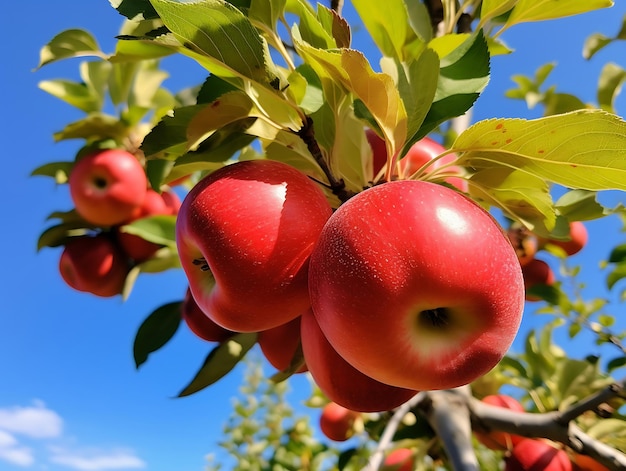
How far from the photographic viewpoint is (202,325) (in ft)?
3.40

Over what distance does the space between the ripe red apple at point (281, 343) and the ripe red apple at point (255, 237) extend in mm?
224

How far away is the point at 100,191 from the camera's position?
147 cm

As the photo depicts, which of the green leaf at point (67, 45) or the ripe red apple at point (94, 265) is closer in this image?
the green leaf at point (67, 45)

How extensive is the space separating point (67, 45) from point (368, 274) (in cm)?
90

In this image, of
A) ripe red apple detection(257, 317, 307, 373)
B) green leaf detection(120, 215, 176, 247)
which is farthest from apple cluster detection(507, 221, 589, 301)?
green leaf detection(120, 215, 176, 247)

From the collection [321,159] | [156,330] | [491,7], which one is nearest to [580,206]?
[491,7]

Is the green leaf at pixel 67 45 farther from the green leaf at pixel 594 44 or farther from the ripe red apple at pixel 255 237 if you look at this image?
the green leaf at pixel 594 44

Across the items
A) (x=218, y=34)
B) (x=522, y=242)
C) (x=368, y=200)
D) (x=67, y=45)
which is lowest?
(x=368, y=200)

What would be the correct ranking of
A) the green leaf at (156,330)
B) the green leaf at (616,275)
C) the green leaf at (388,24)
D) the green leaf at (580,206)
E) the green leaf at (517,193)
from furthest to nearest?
1. the green leaf at (616,275)
2. the green leaf at (156,330)
3. the green leaf at (580,206)
4. the green leaf at (388,24)
5. the green leaf at (517,193)

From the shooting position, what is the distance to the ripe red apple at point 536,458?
1226 mm

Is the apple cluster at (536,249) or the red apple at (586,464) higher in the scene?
the apple cluster at (536,249)

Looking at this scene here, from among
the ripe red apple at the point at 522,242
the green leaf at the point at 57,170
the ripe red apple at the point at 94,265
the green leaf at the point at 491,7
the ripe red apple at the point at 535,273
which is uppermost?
the green leaf at the point at 57,170

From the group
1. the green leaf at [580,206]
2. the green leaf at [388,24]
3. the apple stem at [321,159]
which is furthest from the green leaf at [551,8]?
Result: the apple stem at [321,159]

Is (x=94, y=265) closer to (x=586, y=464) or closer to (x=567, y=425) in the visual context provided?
(x=567, y=425)
